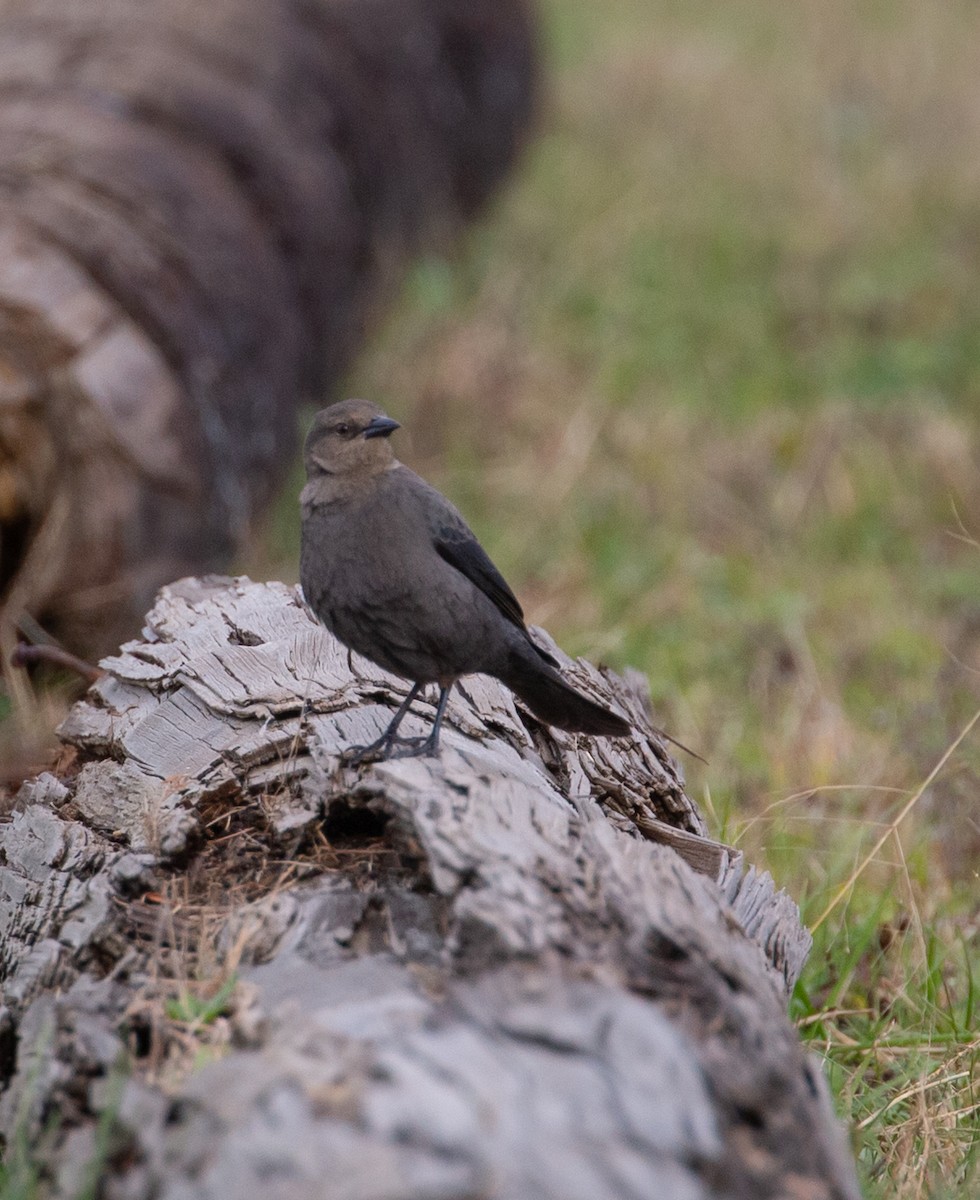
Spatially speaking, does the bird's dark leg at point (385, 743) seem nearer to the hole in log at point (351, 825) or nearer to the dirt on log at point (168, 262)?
the hole in log at point (351, 825)

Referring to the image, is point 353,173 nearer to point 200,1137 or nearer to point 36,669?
point 36,669

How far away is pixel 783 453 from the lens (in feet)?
22.9

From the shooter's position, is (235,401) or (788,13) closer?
(235,401)

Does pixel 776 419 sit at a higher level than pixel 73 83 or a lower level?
lower

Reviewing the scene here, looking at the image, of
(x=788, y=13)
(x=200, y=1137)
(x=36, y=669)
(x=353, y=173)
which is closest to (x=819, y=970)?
(x=200, y=1137)

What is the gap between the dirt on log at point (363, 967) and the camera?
185 cm

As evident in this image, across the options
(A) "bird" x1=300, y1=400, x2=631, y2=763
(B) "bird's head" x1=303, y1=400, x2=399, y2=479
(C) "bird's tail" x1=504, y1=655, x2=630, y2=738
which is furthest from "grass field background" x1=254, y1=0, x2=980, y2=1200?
(B) "bird's head" x1=303, y1=400, x2=399, y2=479

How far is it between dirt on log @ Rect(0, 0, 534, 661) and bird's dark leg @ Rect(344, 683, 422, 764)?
1.57 m

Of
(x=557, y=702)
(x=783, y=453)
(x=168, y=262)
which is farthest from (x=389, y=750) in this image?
(x=783, y=453)

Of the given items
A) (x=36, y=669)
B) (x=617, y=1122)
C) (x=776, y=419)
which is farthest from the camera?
(x=776, y=419)

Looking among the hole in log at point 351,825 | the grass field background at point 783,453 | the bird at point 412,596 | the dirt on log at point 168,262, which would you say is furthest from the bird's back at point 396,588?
the dirt on log at point 168,262

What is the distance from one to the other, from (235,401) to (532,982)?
12.9ft

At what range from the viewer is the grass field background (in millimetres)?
3596

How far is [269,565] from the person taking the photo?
19.6 ft
